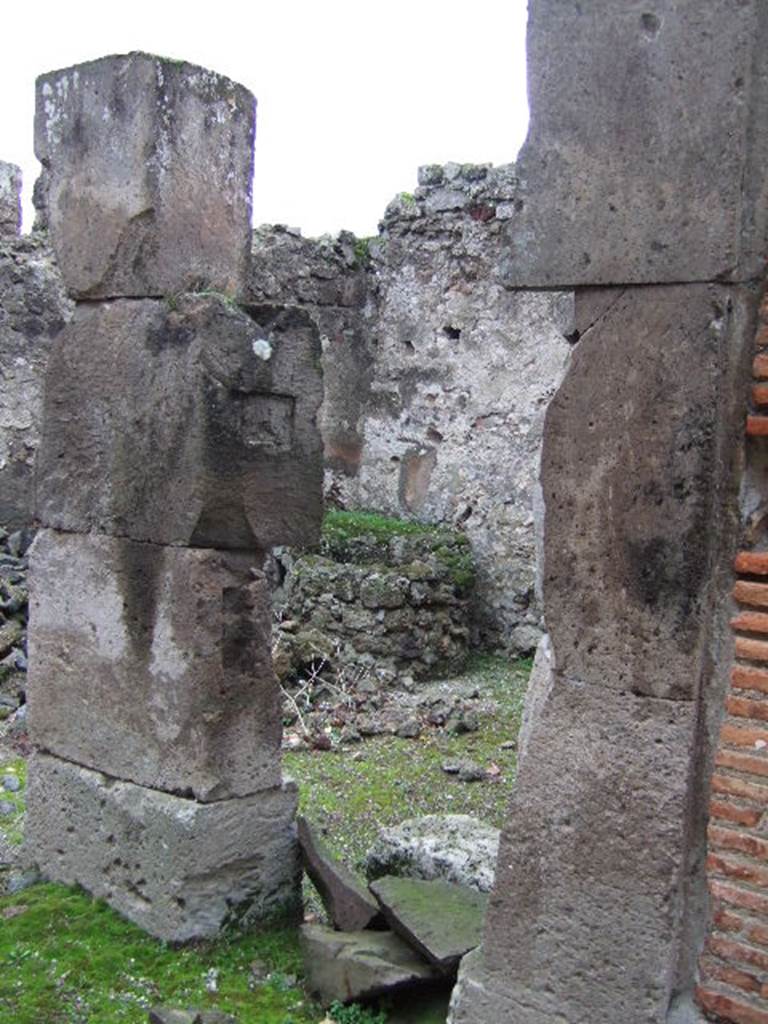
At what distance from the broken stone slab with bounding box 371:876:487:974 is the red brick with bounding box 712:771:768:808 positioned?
1.11m

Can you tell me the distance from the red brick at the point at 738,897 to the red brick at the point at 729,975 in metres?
0.17

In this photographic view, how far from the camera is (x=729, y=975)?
299 cm

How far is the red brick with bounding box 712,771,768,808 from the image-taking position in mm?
2932

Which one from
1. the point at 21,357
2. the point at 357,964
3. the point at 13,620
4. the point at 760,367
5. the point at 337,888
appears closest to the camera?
the point at 760,367

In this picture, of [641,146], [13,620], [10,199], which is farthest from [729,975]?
[10,199]

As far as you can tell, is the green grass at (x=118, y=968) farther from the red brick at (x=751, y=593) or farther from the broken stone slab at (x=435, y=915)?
the red brick at (x=751, y=593)

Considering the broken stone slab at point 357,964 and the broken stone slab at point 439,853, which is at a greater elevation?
the broken stone slab at point 439,853

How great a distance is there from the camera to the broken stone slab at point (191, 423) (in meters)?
4.30

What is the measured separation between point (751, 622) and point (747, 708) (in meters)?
0.22

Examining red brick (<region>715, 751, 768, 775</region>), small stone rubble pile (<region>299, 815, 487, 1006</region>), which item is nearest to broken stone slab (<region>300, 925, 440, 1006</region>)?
small stone rubble pile (<region>299, 815, 487, 1006</region>)

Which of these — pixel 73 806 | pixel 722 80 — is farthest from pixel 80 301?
pixel 722 80

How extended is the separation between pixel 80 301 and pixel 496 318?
20.2 ft

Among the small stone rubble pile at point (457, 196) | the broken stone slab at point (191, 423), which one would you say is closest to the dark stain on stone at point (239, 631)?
the broken stone slab at point (191, 423)

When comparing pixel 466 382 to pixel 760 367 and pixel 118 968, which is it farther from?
pixel 760 367
